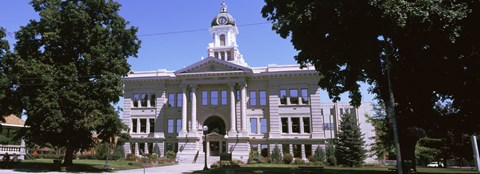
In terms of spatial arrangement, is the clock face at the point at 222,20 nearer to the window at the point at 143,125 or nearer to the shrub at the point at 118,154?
the window at the point at 143,125

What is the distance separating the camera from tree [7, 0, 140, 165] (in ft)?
82.3

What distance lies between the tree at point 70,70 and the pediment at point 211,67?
59.6 ft

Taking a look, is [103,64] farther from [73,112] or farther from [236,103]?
[236,103]

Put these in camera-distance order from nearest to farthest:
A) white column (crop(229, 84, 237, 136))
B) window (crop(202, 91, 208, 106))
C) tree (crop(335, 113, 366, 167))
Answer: tree (crop(335, 113, 366, 167)) → white column (crop(229, 84, 237, 136)) → window (crop(202, 91, 208, 106))

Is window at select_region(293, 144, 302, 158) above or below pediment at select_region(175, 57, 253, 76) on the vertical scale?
below

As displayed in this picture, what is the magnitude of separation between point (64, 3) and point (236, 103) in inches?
967

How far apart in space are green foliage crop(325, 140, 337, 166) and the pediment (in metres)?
14.7

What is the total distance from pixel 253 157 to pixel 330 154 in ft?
30.1

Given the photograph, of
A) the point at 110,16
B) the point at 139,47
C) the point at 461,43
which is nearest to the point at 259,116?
the point at 139,47

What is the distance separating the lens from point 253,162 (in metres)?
41.5

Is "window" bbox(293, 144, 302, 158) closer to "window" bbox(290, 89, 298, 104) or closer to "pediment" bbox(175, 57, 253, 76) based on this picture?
"window" bbox(290, 89, 298, 104)

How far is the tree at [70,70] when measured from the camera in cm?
2509

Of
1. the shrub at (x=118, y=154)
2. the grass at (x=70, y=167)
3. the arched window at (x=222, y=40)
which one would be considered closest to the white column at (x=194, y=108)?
the shrub at (x=118, y=154)

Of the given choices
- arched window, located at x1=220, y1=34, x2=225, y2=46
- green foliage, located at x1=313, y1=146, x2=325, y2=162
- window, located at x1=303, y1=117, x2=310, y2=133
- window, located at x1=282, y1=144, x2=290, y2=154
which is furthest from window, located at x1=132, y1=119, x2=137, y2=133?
green foliage, located at x1=313, y1=146, x2=325, y2=162
